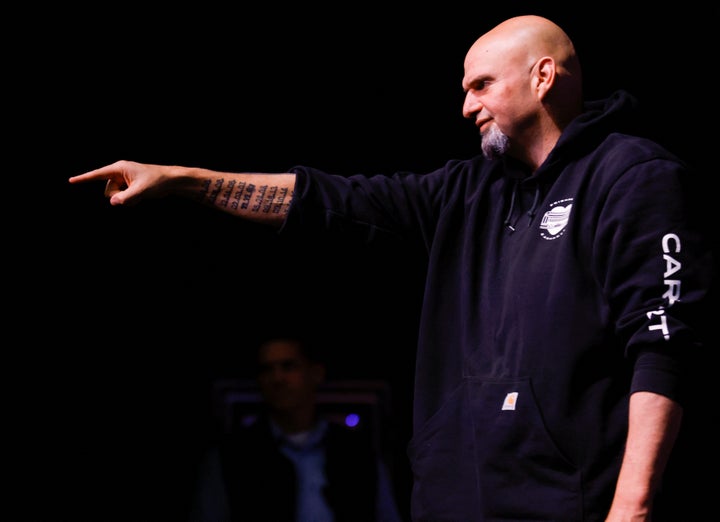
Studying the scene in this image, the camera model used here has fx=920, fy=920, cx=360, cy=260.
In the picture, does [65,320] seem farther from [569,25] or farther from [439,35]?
[569,25]

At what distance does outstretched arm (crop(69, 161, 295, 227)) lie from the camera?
63.1 inches

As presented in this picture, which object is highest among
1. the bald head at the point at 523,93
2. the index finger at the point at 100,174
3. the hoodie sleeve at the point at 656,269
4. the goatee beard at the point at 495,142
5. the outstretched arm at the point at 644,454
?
the bald head at the point at 523,93

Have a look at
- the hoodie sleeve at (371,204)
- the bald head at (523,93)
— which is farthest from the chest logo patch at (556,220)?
the hoodie sleeve at (371,204)

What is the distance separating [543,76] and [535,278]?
1.28ft

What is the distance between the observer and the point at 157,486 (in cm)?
338

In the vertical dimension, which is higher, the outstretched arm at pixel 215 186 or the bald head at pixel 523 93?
the bald head at pixel 523 93

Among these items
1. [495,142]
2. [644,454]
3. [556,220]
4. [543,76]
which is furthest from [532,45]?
[644,454]

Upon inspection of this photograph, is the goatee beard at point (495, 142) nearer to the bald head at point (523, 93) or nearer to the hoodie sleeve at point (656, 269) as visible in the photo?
the bald head at point (523, 93)

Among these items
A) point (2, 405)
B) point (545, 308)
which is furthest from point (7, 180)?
point (545, 308)

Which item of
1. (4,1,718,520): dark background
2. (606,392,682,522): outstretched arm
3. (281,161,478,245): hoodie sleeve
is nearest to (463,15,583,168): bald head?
(281,161,478,245): hoodie sleeve

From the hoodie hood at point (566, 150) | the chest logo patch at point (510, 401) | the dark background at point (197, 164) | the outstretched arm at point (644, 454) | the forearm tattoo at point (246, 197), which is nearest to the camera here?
the outstretched arm at point (644, 454)

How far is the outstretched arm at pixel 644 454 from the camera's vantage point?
1294mm

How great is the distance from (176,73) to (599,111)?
5.62 feet

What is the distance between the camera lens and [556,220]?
1.50m
